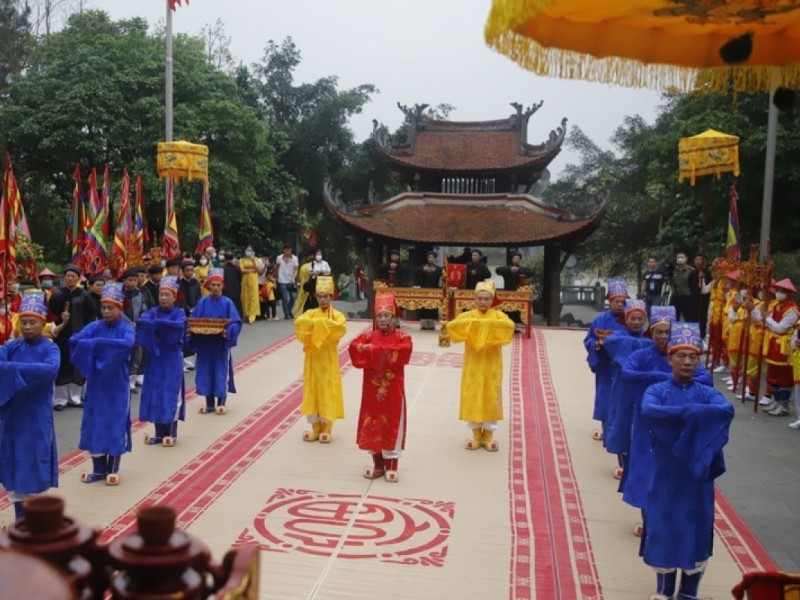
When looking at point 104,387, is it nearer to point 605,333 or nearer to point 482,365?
point 482,365

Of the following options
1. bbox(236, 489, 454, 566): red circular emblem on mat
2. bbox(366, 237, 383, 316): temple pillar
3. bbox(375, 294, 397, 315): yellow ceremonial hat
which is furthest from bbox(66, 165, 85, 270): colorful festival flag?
bbox(366, 237, 383, 316): temple pillar

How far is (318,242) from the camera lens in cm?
3294

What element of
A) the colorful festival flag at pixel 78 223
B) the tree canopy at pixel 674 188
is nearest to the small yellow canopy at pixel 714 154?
the tree canopy at pixel 674 188

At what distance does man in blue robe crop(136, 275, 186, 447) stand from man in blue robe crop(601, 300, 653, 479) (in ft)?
13.4

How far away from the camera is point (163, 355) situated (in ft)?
25.3

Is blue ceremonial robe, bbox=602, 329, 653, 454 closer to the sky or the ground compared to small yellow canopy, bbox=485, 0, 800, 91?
closer to the ground

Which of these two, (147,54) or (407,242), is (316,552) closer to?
(407,242)

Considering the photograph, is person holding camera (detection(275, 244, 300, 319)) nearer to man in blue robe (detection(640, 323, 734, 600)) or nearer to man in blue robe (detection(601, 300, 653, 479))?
man in blue robe (detection(601, 300, 653, 479))

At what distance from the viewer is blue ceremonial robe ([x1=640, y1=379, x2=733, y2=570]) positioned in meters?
4.34

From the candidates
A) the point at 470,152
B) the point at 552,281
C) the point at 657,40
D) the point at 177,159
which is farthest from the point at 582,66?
the point at 470,152

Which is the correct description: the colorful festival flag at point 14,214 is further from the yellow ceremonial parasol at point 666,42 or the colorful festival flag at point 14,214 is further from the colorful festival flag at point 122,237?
the yellow ceremonial parasol at point 666,42

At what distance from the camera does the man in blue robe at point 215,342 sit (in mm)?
9062

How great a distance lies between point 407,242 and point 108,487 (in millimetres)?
14764

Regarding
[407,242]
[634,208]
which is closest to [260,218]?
[407,242]
